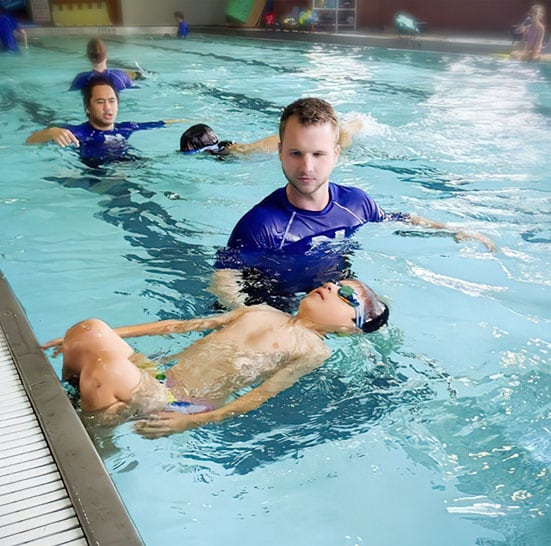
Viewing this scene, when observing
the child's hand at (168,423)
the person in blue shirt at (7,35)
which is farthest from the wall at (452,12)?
the child's hand at (168,423)

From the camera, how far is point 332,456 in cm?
238

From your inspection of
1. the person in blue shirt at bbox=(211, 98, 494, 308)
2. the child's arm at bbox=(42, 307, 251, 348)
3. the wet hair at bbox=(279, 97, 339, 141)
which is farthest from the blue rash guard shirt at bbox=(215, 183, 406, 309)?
the wet hair at bbox=(279, 97, 339, 141)

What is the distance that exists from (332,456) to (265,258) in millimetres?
1243

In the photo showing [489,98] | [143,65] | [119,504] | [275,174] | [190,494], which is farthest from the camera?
[143,65]

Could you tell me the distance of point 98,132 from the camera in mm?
6059

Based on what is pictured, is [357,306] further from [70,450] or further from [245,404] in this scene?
[70,450]

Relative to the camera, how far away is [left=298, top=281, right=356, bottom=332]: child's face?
278 cm

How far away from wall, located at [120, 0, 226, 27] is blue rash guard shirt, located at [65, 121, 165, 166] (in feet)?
67.0

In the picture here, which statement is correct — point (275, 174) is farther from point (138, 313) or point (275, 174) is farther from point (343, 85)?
point (343, 85)

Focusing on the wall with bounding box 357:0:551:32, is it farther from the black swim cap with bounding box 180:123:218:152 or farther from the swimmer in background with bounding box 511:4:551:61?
the black swim cap with bounding box 180:123:218:152

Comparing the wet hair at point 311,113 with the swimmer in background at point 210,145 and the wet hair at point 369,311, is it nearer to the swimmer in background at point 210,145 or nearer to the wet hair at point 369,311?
the wet hair at point 369,311

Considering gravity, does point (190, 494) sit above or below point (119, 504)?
below

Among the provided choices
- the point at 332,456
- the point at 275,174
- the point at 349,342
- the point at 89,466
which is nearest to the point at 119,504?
the point at 89,466

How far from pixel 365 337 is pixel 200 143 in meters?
3.80
